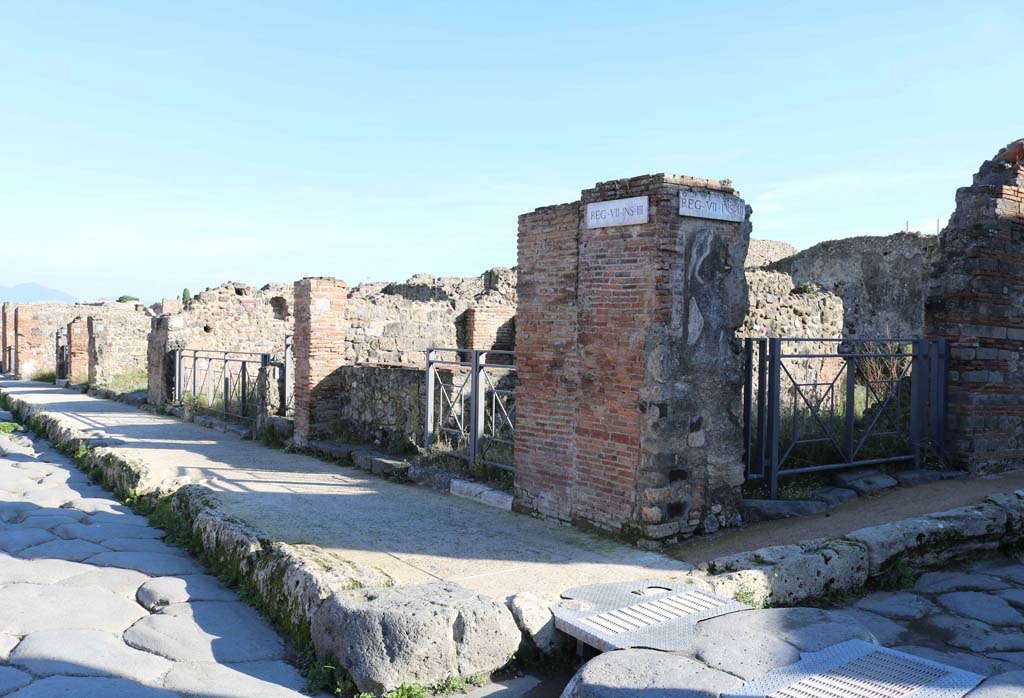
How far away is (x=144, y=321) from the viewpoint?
22.2 m

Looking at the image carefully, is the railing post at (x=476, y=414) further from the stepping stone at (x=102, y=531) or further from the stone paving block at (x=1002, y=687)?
the stone paving block at (x=1002, y=687)

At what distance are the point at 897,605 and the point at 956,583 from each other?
2.37ft

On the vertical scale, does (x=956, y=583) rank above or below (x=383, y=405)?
below

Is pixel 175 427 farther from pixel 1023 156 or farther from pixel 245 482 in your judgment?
pixel 1023 156

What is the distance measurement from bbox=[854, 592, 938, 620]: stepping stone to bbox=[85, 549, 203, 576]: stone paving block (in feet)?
14.9

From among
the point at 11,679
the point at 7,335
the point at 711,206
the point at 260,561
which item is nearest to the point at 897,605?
the point at 711,206

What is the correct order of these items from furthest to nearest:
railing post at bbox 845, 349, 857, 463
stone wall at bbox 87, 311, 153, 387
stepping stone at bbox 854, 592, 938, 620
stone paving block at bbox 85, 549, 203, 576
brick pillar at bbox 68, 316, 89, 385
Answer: brick pillar at bbox 68, 316, 89, 385, stone wall at bbox 87, 311, 153, 387, railing post at bbox 845, 349, 857, 463, stone paving block at bbox 85, 549, 203, 576, stepping stone at bbox 854, 592, 938, 620

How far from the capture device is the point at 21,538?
632 cm

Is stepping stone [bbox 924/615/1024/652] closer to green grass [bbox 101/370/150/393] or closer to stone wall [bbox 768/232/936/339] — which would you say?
stone wall [bbox 768/232/936/339]

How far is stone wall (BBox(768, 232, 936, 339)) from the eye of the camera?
808 inches

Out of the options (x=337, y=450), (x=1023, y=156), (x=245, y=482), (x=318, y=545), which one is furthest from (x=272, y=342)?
(x=1023, y=156)

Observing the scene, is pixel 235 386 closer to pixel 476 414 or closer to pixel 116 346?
pixel 476 414

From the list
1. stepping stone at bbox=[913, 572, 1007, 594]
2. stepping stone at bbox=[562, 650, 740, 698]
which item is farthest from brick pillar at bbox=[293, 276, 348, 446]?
stepping stone at bbox=[562, 650, 740, 698]

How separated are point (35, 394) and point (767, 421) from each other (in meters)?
18.0
